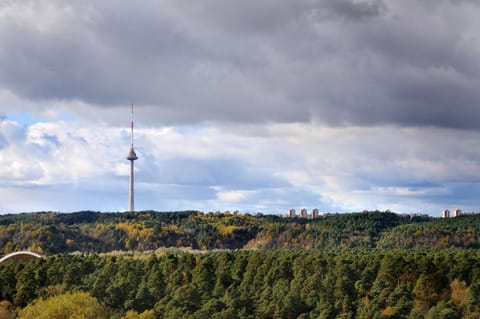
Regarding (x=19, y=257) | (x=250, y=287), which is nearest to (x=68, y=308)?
(x=250, y=287)

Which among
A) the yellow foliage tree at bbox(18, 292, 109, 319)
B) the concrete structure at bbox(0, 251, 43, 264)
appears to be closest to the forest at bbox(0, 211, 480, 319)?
the yellow foliage tree at bbox(18, 292, 109, 319)

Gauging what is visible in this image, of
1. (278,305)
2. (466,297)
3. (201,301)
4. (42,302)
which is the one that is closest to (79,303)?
(42,302)

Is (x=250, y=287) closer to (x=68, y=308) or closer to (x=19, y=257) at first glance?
(x=68, y=308)

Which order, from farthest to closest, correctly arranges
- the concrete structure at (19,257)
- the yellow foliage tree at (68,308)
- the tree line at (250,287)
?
the concrete structure at (19,257)
the tree line at (250,287)
the yellow foliage tree at (68,308)

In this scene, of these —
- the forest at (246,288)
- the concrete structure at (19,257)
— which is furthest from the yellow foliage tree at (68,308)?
the concrete structure at (19,257)

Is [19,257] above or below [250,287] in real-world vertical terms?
above

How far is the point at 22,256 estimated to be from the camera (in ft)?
531

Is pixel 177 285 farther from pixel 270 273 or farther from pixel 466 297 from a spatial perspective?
pixel 466 297

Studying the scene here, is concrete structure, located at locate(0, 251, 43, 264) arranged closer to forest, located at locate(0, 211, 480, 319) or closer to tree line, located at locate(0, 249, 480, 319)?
forest, located at locate(0, 211, 480, 319)

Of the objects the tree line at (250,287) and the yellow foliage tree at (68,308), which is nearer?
the yellow foliage tree at (68,308)

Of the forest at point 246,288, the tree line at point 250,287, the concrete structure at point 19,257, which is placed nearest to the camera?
the forest at point 246,288

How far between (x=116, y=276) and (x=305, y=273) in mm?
29988

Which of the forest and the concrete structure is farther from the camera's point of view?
the concrete structure

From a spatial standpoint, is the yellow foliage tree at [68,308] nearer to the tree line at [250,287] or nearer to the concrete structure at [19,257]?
the tree line at [250,287]
